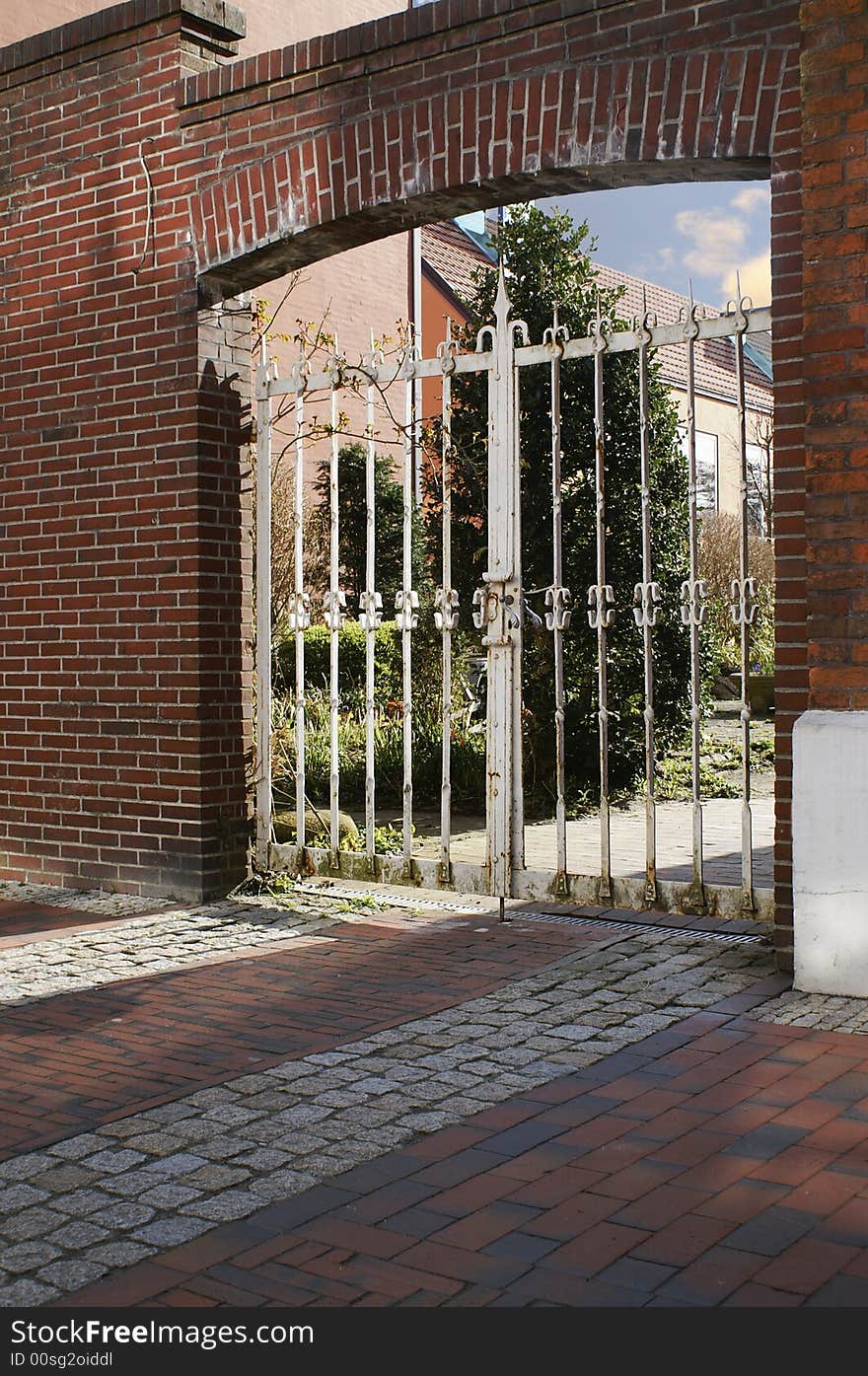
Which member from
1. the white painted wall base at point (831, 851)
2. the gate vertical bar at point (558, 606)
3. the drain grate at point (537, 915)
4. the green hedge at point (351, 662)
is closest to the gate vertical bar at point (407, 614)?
the drain grate at point (537, 915)

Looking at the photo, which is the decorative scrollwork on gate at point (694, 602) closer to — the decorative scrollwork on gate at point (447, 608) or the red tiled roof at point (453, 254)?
the decorative scrollwork on gate at point (447, 608)

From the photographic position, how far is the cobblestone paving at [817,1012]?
175 inches

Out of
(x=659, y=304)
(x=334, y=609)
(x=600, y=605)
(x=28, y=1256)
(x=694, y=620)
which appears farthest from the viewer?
(x=659, y=304)

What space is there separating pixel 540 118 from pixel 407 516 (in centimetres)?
176

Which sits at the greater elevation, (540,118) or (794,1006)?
(540,118)

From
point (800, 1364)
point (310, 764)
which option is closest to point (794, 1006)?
point (800, 1364)

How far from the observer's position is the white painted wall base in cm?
467

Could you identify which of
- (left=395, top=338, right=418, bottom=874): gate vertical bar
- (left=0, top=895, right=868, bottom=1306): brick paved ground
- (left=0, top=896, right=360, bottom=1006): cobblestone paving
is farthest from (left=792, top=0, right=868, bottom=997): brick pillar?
(left=0, top=896, right=360, bottom=1006): cobblestone paving

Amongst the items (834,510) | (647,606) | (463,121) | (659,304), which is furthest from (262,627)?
(659,304)

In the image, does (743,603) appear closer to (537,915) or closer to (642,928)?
(642,928)

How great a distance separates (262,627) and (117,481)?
1027mm

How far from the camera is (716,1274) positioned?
2732 millimetres

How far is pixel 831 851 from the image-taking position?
472 cm

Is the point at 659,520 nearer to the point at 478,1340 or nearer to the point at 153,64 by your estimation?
the point at 153,64
